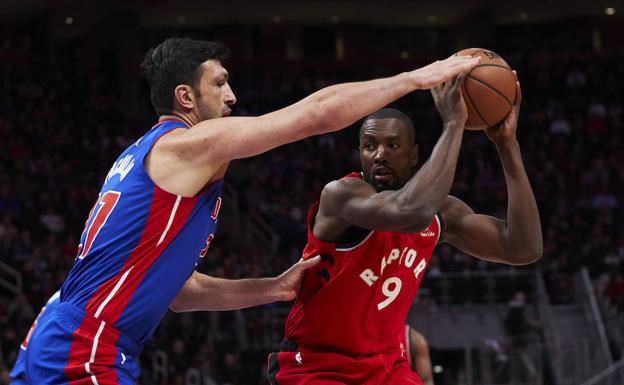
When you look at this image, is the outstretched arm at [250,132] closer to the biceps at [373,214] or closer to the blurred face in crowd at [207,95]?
the blurred face in crowd at [207,95]

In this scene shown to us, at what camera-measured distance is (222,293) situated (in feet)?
15.8

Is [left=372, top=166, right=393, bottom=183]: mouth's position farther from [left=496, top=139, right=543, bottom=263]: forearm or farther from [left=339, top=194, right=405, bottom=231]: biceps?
[left=496, top=139, right=543, bottom=263]: forearm

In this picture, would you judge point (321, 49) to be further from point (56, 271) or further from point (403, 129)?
point (403, 129)

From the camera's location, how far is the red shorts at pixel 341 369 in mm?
4723

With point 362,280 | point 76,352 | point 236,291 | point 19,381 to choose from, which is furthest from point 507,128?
point 19,381

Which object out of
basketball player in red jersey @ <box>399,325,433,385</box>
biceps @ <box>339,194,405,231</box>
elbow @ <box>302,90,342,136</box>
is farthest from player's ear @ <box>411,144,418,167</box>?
basketball player in red jersey @ <box>399,325,433,385</box>

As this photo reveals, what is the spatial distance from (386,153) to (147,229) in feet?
4.56

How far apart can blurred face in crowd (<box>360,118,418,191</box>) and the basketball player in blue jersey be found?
2.75 ft

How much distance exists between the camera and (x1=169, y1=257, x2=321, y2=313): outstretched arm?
477cm

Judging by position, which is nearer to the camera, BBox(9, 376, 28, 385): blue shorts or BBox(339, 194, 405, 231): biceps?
BBox(9, 376, 28, 385): blue shorts

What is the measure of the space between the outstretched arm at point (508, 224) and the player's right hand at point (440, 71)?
2.34 feet

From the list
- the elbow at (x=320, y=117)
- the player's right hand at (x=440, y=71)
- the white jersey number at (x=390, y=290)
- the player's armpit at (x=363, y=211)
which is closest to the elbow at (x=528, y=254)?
the white jersey number at (x=390, y=290)

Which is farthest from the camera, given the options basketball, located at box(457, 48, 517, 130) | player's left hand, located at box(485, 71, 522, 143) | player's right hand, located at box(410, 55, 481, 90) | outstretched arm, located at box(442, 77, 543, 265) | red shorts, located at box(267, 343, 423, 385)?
outstretched arm, located at box(442, 77, 543, 265)

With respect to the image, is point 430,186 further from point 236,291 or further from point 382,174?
point 236,291
